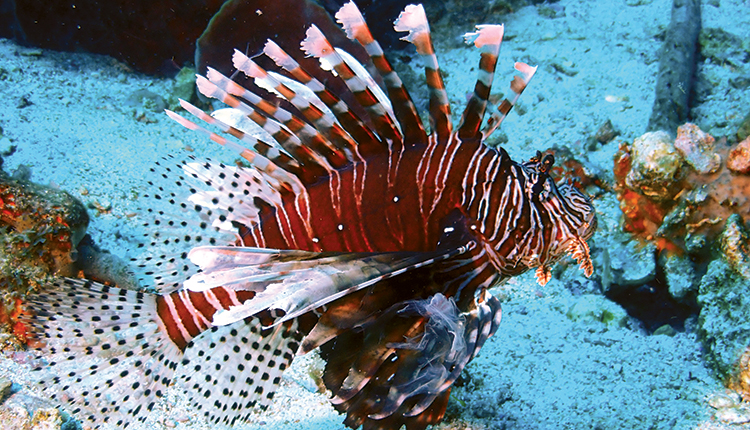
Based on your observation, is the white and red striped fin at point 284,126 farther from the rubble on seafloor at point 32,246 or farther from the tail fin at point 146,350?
the rubble on seafloor at point 32,246

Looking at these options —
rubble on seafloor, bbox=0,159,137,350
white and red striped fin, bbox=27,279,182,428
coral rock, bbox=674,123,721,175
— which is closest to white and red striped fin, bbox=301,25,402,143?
white and red striped fin, bbox=27,279,182,428

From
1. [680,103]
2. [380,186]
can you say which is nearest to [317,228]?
[380,186]

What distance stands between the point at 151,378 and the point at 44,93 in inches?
198

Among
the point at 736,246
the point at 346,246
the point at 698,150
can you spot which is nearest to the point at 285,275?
the point at 346,246

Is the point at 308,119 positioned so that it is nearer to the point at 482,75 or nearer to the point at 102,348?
the point at 482,75

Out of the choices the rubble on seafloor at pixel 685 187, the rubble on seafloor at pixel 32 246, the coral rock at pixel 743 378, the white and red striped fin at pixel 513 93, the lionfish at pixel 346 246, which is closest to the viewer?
the lionfish at pixel 346 246

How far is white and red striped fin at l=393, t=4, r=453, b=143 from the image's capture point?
2.05m

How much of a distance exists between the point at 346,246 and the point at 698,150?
10.7 feet

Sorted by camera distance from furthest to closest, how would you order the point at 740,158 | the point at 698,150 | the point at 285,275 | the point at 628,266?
the point at 628,266 → the point at 698,150 → the point at 740,158 → the point at 285,275

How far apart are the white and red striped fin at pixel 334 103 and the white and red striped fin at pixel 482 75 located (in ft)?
1.57

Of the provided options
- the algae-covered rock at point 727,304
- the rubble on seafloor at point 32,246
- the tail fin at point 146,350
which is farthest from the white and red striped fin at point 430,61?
the algae-covered rock at point 727,304

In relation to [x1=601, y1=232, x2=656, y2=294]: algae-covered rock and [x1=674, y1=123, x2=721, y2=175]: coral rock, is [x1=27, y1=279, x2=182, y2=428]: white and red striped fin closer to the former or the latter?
[x1=601, y1=232, x2=656, y2=294]: algae-covered rock

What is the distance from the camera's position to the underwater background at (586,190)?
284 centimetres

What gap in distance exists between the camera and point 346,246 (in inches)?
88.1
